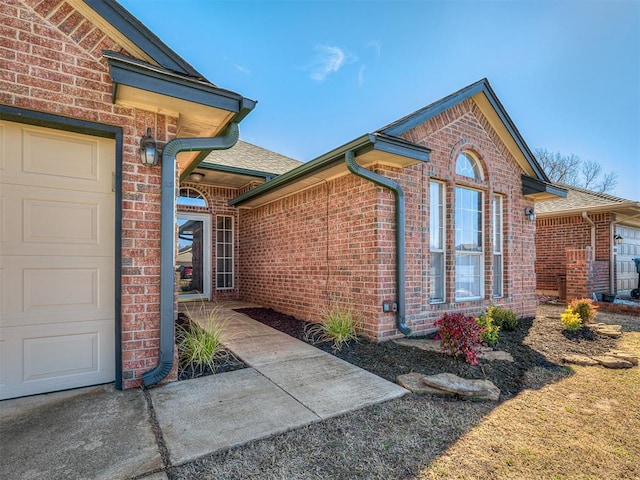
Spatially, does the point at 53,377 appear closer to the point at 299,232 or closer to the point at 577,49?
the point at 299,232

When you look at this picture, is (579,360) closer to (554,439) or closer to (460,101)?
(554,439)

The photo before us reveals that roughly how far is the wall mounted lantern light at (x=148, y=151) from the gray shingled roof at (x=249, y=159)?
4.27m

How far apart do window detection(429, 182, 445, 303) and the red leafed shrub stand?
1.56 meters

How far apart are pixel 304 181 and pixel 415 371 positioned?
3.85 metres

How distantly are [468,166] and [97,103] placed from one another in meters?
6.29

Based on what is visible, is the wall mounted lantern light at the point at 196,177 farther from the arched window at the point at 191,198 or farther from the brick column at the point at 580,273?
the brick column at the point at 580,273

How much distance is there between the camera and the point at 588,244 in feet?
35.7

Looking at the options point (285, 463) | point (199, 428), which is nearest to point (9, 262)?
point (199, 428)

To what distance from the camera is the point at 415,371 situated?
12.7 feet

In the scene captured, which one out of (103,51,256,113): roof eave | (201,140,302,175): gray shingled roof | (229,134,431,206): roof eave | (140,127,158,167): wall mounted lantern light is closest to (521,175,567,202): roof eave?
(229,134,431,206): roof eave

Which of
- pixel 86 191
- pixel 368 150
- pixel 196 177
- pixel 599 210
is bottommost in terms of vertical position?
pixel 86 191

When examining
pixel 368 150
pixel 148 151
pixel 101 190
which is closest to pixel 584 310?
pixel 368 150

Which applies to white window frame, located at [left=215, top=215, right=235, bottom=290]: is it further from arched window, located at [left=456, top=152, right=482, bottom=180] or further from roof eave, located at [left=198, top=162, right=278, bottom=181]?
arched window, located at [left=456, top=152, right=482, bottom=180]

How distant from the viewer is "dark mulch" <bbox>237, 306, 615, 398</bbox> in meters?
3.86
